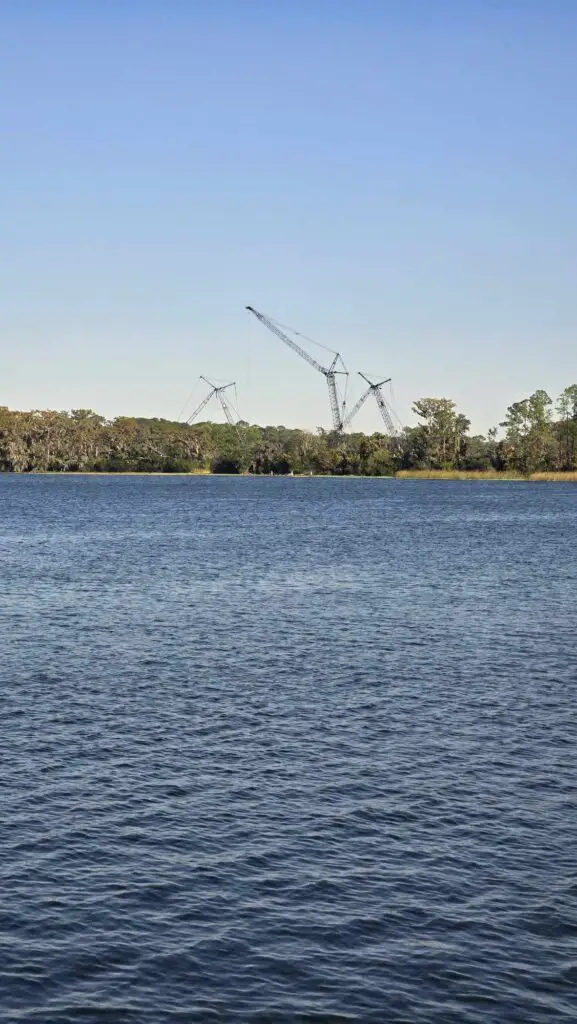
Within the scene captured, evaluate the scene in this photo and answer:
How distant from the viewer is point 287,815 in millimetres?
28219

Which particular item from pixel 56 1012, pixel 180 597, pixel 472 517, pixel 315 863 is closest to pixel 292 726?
pixel 315 863

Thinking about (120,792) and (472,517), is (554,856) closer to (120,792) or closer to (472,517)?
(120,792)

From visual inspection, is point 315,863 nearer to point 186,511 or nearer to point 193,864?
point 193,864

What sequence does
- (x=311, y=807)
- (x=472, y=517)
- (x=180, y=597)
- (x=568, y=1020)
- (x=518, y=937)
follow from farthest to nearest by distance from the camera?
(x=472, y=517) < (x=180, y=597) < (x=311, y=807) < (x=518, y=937) < (x=568, y=1020)

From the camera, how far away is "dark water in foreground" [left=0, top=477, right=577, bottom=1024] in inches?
797

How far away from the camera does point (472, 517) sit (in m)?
169

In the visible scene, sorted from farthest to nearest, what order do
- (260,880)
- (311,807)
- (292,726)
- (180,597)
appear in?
(180,597)
(292,726)
(311,807)
(260,880)

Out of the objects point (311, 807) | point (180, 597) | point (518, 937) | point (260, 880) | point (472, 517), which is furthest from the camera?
point (472, 517)

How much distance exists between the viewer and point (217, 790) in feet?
98.5

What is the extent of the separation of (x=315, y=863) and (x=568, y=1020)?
7.47 m

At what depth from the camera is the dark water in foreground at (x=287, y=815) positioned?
2025 centimetres

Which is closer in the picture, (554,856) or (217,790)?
(554,856)

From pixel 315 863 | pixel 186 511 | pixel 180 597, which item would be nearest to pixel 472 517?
pixel 186 511

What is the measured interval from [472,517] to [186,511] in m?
45.4
